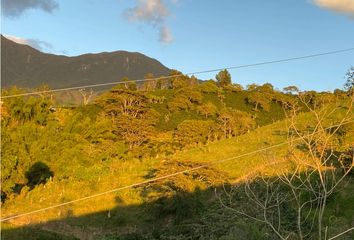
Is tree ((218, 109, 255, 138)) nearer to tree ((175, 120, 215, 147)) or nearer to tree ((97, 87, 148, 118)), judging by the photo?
tree ((175, 120, 215, 147))

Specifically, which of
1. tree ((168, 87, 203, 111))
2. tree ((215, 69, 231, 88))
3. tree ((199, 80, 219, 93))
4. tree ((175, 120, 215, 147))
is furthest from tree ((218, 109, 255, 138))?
tree ((215, 69, 231, 88))

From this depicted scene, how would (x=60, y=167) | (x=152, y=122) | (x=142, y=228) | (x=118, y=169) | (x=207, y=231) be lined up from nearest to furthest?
1. (x=207, y=231)
2. (x=142, y=228)
3. (x=118, y=169)
4. (x=60, y=167)
5. (x=152, y=122)

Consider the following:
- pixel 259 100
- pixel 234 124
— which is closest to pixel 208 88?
pixel 259 100

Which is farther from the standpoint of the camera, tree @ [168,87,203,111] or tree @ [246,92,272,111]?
tree @ [246,92,272,111]

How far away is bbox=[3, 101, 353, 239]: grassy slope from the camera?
19.2 meters

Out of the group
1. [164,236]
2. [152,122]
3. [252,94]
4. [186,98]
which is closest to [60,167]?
[164,236]

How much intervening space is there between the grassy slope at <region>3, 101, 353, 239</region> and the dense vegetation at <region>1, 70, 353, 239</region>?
0.22 feet

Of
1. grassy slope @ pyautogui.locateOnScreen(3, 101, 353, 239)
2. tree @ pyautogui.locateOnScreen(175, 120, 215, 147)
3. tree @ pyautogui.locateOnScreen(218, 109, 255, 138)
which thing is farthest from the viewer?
tree @ pyautogui.locateOnScreen(218, 109, 255, 138)

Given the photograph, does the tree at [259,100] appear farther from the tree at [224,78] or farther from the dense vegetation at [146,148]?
the tree at [224,78]

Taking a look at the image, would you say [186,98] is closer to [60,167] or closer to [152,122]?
[152,122]

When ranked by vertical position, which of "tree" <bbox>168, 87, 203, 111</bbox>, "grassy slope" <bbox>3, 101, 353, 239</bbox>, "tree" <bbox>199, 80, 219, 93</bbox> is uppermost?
"tree" <bbox>199, 80, 219, 93</bbox>

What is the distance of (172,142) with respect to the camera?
4547 centimetres

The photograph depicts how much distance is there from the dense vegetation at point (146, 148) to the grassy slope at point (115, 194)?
0.22ft

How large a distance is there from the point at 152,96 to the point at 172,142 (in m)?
15.7
